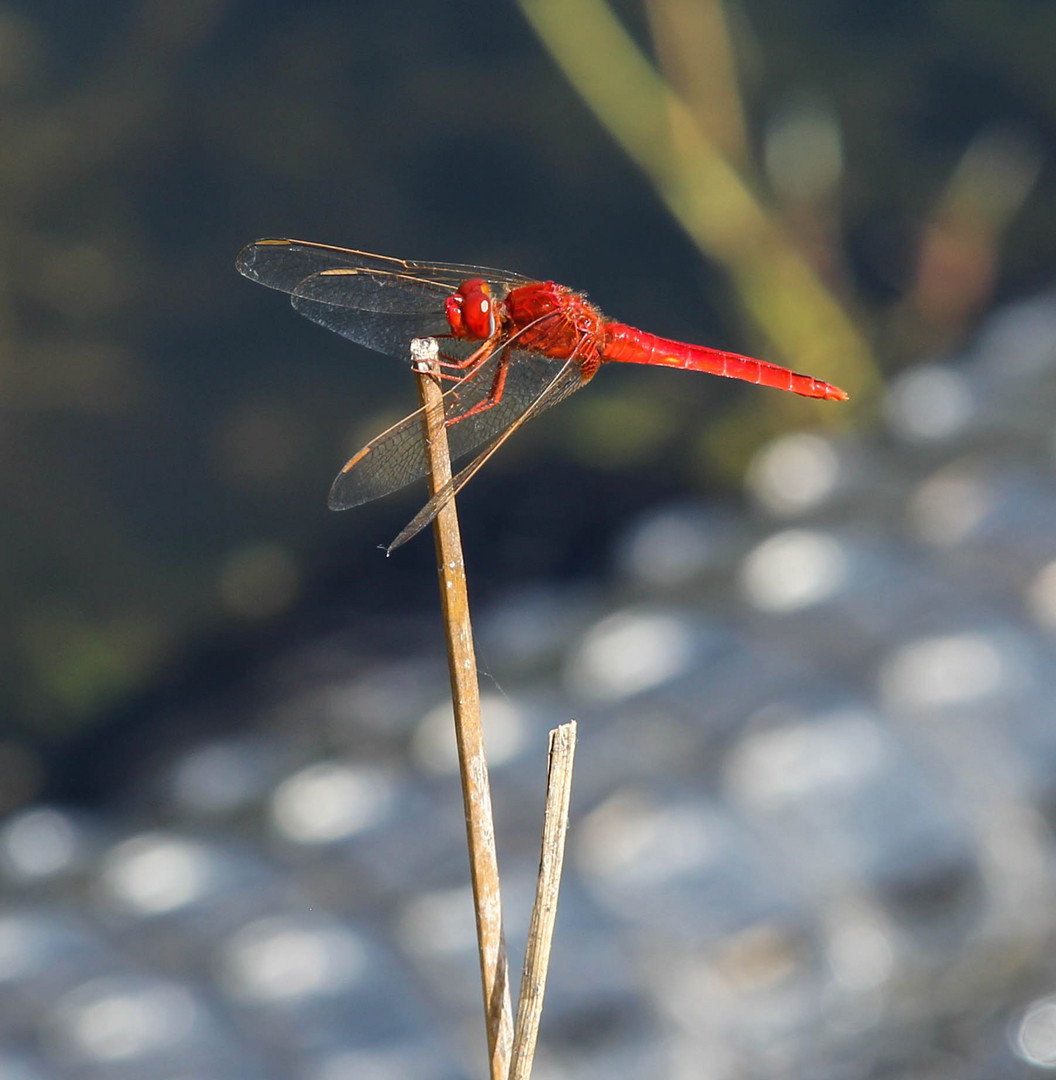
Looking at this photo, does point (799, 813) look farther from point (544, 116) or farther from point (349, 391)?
point (544, 116)

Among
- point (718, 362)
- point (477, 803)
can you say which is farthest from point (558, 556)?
point (477, 803)

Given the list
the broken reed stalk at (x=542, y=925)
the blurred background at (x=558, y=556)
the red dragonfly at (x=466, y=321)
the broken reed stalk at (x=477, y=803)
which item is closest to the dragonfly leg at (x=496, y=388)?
the red dragonfly at (x=466, y=321)

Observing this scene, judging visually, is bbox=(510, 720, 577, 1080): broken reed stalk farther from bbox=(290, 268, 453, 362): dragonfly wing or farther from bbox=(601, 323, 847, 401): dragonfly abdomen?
bbox=(601, 323, 847, 401): dragonfly abdomen

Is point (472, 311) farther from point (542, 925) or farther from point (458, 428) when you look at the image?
point (542, 925)

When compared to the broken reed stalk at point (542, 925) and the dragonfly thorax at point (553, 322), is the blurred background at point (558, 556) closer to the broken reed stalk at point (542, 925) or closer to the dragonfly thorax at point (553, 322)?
the dragonfly thorax at point (553, 322)

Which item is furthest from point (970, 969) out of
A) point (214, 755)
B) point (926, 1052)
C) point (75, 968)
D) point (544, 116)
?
point (544, 116)

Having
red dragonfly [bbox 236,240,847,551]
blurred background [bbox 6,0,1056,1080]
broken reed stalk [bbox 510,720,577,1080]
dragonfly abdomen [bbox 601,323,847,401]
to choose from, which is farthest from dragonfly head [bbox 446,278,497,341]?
broken reed stalk [bbox 510,720,577,1080]
